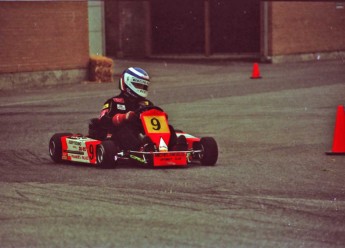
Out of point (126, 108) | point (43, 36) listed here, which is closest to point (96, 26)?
point (43, 36)

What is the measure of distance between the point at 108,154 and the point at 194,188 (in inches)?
67.9

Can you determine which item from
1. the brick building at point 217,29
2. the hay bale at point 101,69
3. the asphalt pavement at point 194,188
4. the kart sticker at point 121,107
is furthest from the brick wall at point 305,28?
the kart sticker at point 121,107

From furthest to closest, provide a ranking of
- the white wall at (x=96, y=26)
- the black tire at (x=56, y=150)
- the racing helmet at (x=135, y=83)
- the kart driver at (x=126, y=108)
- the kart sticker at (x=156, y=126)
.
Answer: the white wall at (x=96, y=26), the black tire at (x=56, y=150), the racing helmet at (x=135, y=83), the kart driver at (x=126, y=108), the kart sticker at (x=156, y=126)

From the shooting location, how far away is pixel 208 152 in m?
11.9

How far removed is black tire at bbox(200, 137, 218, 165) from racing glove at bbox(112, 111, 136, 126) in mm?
886

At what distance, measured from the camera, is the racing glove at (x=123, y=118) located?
11.9 meters

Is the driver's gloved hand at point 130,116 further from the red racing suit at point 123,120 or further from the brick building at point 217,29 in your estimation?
the brick building at point 217,29

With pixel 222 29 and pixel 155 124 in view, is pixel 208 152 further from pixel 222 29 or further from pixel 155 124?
pixel 222 29

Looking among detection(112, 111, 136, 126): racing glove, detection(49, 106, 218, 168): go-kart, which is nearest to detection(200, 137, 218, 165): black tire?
detection(49, 106, 218, 168): go-kart

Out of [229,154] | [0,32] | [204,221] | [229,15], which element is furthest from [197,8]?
[204,221]

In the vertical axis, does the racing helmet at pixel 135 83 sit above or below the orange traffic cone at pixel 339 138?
above

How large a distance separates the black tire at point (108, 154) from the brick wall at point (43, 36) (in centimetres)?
1479

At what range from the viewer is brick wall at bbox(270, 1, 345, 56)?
3681 centimetres

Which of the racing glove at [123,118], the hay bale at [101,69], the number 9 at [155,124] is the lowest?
the hay bale at [101,69]
